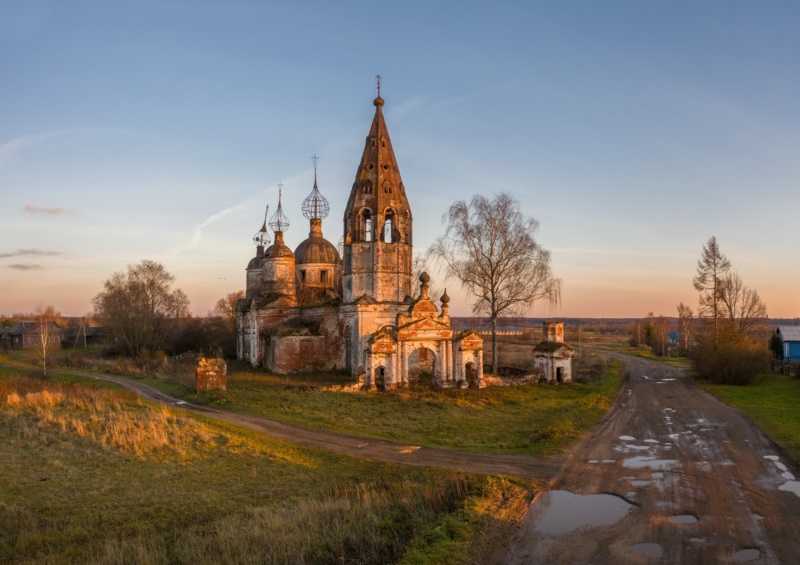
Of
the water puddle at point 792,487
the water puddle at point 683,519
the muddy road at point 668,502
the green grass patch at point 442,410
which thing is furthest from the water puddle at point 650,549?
the green grass patch at point 442,410

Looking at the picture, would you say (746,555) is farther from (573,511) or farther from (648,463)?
(648,463)

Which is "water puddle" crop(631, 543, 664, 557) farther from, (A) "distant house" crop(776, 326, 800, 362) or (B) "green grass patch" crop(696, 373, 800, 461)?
(A) "distant house" crop(776, 326, 800, 362)

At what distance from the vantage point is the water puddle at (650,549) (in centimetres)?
859

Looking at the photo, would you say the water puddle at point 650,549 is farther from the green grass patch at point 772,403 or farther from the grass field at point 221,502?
the green grass patch at point 772,403

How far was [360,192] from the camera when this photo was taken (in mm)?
33688

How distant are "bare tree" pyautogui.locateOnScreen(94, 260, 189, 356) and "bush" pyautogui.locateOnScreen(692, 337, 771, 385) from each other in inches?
1766

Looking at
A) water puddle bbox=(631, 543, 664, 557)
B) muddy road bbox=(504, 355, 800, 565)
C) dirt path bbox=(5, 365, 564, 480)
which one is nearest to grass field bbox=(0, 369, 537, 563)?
dirt path bbox=(5, 365, 564, 480)

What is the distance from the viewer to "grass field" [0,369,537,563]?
9.13 metres

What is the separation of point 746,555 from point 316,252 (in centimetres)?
3617

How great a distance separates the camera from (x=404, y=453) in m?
15.5

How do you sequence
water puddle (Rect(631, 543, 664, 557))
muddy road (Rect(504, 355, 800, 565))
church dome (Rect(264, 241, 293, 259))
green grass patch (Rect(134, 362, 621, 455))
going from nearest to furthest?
water puddle (Rect(631, 543, 664, 557))
muddy road (Rect(504, 355, 800, 565))
green grass patch (Rect(134, 362, 621, 455))
church dome (Rect(264, 241, 293, 259))

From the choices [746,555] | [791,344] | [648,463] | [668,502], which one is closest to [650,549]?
[746,555]

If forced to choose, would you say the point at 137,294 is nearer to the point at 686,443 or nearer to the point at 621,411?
the point at 621,411

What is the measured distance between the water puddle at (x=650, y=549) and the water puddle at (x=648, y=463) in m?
5.23
